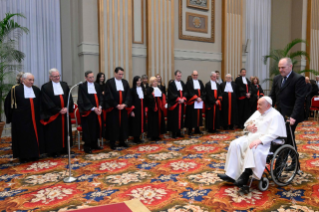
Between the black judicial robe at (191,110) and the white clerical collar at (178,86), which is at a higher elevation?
the white clerical collar at (178,86)

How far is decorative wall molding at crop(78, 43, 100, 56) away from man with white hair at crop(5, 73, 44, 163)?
2.63 meters

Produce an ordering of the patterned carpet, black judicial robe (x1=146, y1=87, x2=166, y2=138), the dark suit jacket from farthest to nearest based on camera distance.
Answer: black judicial robe (x1=146, y1=87, x2=166, y2=138), the dark suit jacket, the patterned carpet

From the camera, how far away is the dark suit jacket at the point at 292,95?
3506 mm

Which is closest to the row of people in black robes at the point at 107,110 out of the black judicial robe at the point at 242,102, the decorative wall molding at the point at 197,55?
the black judicial robe at the point at 242,102

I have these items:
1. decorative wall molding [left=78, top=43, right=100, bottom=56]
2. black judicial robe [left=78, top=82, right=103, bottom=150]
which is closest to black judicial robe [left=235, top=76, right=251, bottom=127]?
decorative wall molding [left=78, top=43, right=100, bottom=56]

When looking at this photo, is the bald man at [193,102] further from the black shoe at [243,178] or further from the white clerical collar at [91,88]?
the black shoe at [243,178]

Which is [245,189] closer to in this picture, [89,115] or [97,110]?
[97,110]

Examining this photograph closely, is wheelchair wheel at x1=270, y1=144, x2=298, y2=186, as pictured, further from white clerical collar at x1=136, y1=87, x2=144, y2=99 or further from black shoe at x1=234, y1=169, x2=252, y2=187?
white clerical collar at x1=136, y1=87, x2=144, y2=99

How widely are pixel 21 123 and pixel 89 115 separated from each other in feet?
4.05

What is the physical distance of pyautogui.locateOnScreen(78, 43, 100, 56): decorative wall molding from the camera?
23.4ft

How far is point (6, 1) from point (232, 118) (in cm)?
692

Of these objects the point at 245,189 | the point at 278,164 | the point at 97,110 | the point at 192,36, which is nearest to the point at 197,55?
the point at 192,36

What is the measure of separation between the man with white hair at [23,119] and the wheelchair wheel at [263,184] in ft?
12.4

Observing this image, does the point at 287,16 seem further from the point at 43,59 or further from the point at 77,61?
the point at 43,59
